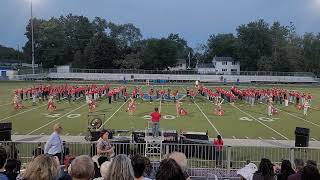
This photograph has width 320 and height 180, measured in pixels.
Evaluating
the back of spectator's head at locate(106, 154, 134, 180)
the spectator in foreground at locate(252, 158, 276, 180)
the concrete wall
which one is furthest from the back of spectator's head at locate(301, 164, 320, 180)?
the concrete wall

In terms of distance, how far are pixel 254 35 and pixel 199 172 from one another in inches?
3853

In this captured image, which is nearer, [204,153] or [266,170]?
[266,170]

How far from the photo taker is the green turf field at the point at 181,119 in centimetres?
2227

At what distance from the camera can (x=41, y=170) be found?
4574 millimetres

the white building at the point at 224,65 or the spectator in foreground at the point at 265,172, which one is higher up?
the white building at the point at 224,65

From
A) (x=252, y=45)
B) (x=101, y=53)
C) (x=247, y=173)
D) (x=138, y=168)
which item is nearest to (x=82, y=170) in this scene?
(x=138, y=168)

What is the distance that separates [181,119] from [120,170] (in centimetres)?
2218

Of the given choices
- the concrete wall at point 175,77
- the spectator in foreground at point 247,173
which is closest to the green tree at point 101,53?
the concrete wall at point 175,77

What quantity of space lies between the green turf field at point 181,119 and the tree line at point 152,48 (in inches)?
2362

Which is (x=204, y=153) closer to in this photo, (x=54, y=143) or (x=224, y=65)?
(x=54, y=143)

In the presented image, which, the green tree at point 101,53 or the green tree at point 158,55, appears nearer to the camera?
the green tree at point 101,53

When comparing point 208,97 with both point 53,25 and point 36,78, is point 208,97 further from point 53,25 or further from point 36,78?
point 53,25

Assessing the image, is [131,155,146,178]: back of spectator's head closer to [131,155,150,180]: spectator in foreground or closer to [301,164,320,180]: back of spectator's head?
[131,155,150,180]: spectator in foreground

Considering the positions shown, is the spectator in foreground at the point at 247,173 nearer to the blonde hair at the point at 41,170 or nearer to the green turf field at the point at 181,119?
the blonde hair at the point at 41,170
